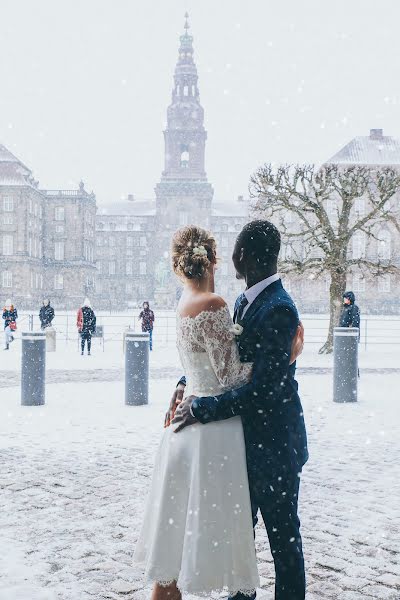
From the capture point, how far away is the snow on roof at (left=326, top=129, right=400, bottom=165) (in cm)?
6862

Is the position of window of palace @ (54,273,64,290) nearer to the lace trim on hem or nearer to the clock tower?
the clock tower

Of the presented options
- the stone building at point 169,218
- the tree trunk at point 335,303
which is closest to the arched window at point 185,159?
the stone building at point 169,218

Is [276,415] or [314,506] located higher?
[276,415]

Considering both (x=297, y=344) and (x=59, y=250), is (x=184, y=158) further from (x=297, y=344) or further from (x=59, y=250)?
(x=297, y=344)

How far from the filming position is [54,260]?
8312 centimetres

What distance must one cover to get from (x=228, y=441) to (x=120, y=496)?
304 cm

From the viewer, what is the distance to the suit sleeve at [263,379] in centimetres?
289

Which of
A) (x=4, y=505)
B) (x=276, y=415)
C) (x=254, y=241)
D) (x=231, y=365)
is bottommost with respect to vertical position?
(x=4, y=505)

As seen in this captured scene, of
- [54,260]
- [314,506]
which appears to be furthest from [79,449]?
[54,260]

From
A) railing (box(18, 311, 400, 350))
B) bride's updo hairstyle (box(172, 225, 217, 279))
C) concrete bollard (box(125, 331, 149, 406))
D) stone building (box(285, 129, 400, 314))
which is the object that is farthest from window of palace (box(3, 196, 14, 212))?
bride's updo hairstyle (box(172, 225, 217, 279))

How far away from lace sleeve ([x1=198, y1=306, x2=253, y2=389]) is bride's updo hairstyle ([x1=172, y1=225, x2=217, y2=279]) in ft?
0.72

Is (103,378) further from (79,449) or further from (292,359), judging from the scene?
(292,359)

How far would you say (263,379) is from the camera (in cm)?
289

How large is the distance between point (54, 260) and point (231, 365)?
8218cm
